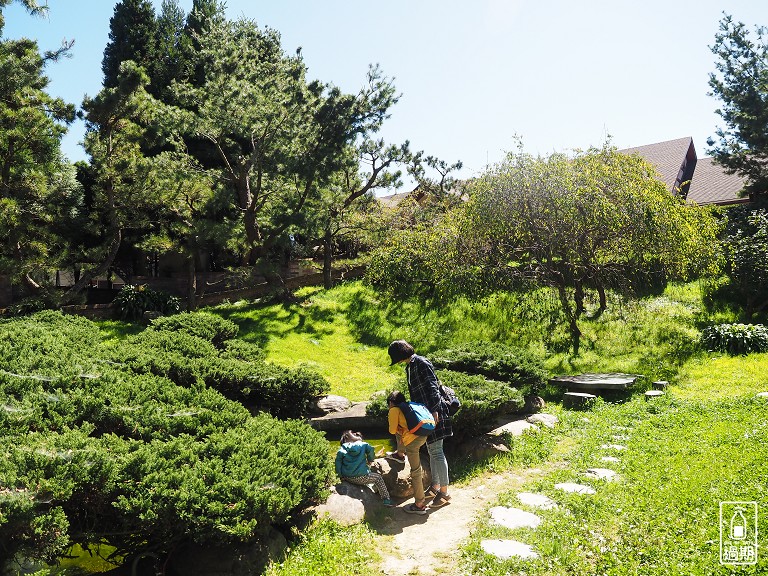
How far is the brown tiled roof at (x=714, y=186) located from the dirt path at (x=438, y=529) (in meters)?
23.2

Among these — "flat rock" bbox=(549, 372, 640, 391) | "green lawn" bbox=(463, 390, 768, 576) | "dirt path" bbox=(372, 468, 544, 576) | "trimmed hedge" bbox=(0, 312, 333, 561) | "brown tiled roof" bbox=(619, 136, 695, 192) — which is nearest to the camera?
"trimmed hedge" bbox=(0, 312, 333, 561)

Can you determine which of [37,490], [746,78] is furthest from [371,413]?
[746,78]

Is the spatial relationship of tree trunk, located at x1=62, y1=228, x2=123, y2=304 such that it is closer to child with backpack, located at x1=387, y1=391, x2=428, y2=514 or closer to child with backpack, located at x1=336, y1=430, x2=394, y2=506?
child with backpack, located at x1=336, y1=430, x2=394, y2=506

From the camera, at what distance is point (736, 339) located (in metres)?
13.2

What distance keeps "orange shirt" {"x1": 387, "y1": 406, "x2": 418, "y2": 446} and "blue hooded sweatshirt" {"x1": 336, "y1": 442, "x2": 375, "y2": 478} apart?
1.19 feet

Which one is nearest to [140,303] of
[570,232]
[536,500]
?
[570,232]

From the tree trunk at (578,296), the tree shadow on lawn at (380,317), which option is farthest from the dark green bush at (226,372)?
the tree trunk at (578,296)

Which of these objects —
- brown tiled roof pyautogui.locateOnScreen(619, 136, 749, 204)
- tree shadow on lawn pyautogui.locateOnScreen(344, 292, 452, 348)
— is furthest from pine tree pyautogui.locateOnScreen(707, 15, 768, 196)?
tree shadow on lawn pyautogui.locateOnScreen(344, 292, 452, 348)

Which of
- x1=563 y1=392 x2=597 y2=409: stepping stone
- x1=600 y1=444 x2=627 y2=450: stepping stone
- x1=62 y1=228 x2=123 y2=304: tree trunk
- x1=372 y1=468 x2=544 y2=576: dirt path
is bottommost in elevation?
x1=372 y1=468 x2=544 y2=576: dirt path

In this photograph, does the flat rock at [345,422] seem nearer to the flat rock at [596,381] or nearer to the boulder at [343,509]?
the boulder at [343,509]

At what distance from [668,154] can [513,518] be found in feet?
93.6

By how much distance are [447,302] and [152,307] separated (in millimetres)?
8889

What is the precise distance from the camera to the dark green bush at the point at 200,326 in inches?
425

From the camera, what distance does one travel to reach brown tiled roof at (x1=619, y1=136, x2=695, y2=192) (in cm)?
2731
